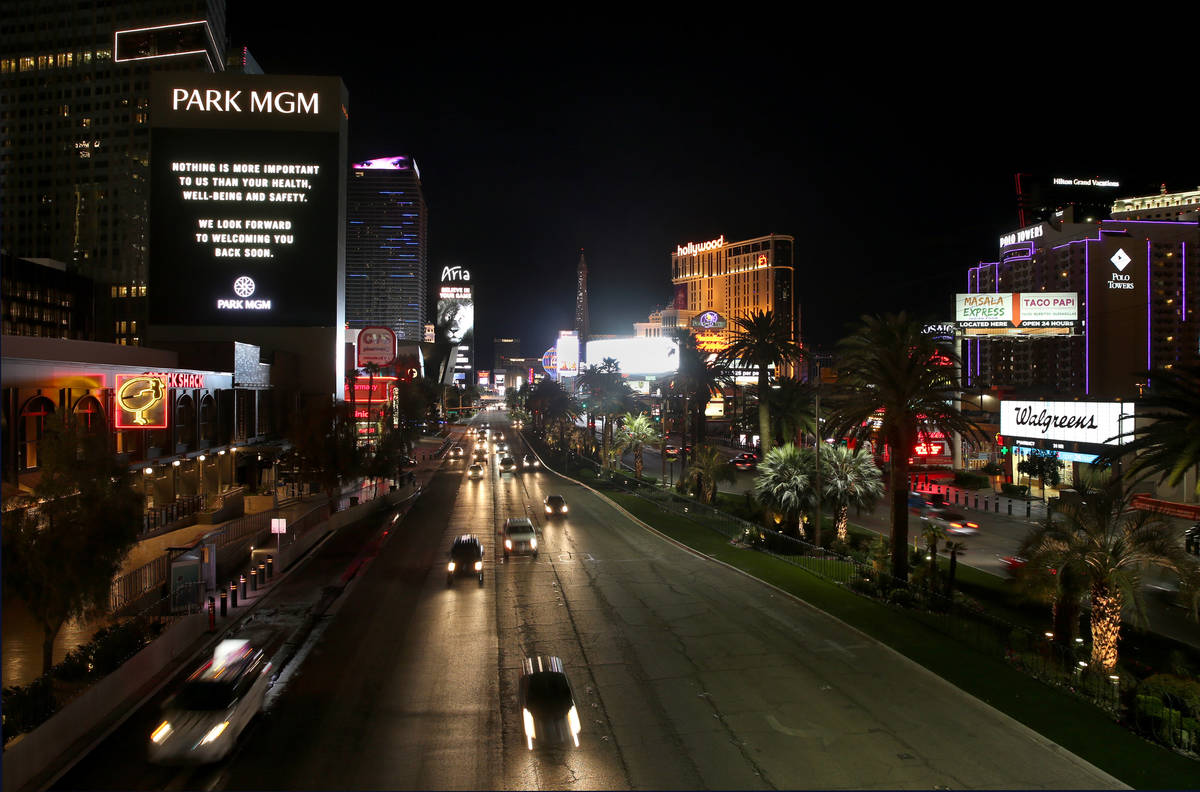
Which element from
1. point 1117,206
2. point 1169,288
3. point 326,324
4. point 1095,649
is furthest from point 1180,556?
point 1117,206

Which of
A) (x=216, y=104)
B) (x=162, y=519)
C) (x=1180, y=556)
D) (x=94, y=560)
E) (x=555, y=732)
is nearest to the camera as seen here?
(x=555, y=732)

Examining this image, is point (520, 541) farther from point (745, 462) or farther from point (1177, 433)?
point (745, 462)

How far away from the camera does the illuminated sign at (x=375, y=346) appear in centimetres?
7131

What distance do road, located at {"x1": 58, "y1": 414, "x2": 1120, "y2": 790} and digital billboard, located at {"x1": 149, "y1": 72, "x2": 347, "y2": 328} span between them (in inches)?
1738

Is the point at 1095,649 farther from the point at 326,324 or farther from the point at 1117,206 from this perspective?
the point at 1117,206

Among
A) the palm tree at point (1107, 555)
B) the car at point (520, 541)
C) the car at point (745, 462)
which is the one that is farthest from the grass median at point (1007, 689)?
the car at point (745, 462)

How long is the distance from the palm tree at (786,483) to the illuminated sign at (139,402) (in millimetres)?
27793

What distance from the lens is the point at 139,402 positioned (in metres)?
30.3

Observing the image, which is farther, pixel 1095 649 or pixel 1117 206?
pixel 1117 206

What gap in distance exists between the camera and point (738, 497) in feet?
173

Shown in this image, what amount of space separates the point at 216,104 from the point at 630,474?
48.7 metres

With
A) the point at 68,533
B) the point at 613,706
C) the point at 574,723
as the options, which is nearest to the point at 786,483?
the point at 613,706

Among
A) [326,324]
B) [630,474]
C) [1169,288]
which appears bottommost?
[630,474]

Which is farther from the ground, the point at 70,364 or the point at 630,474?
the point at 70,364
